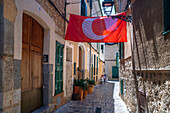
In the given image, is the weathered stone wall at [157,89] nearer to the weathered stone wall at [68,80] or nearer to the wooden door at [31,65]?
the wooden door at [31,65]

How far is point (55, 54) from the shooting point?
544 cm

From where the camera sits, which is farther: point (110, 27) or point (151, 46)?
point (110, 27)

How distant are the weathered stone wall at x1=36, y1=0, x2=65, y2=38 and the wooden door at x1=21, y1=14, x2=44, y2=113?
559 millimetres

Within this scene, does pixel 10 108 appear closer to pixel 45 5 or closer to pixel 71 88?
pixel 45 5

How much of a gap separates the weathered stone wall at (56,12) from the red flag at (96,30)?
45 cm

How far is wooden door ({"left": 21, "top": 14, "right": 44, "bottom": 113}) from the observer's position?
12.8 ft

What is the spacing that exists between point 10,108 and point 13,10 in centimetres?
180

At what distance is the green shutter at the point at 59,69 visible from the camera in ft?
18.1

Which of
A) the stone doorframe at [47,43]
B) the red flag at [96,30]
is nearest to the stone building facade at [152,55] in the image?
the red flag at [96,30]

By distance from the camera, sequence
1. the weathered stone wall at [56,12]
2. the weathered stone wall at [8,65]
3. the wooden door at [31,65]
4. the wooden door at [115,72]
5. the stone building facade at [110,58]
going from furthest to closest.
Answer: the stone building facade at [110,58] → the wooden door at [115,72] → the weathered stone wall at [56,12] → the wooden door at [31,65] → the weathered stone wall at [8,65]

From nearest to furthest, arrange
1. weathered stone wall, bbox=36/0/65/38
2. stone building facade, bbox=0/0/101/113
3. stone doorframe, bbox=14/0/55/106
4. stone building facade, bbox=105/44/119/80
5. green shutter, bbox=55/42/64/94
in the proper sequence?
1. stone building facade, bbox=0/0/101/113
2. stone doorframe, bbox=14/0/55/106
3. weathered stone wall, bbox=36/0/65/38
4. green shutter, bbox=55/42/64/94
5. stone building facade, bbox=105/44/119/80

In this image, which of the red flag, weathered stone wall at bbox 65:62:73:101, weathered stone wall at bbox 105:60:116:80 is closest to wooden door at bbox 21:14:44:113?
the red flag

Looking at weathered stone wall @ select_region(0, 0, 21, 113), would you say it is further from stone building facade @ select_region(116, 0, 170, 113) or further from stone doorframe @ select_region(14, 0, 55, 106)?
stone building facade @ select_region(116, 0, 170, 113)

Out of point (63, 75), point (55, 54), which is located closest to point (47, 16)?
point (55, 54)
